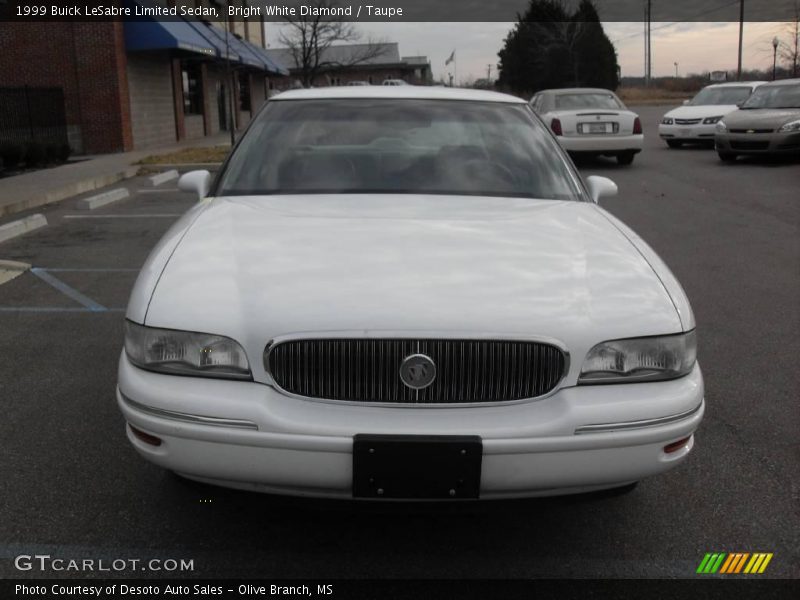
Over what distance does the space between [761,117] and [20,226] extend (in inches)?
510

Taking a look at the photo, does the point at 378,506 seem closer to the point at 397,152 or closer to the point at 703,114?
the point at 397,152

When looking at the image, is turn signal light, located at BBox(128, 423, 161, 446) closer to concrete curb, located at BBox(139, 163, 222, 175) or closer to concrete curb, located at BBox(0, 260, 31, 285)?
concrete curb, located at BBox(0, 260, 31, 285)

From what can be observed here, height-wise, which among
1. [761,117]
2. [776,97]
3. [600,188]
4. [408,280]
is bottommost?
[408,280]

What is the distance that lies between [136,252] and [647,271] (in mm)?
6404

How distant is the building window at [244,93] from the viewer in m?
36.3

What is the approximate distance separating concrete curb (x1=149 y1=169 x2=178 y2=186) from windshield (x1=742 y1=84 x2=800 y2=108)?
11.5 meters

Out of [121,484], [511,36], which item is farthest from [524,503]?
[511,36]

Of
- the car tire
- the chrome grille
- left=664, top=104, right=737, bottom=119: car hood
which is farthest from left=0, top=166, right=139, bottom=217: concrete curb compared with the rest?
left=664, top=104, right=737, bottom=119: car hood

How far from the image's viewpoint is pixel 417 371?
2273 millimetres

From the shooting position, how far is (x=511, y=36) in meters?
60.8

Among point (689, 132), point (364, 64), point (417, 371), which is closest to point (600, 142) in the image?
point (689, 132)

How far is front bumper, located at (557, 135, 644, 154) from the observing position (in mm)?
14891

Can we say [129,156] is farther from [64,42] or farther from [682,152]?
[682,152]

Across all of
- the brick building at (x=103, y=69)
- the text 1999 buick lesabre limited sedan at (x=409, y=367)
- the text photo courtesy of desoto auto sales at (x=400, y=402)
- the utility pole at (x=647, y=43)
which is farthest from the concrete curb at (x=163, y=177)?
the utility pole at (x=647, y=43)
